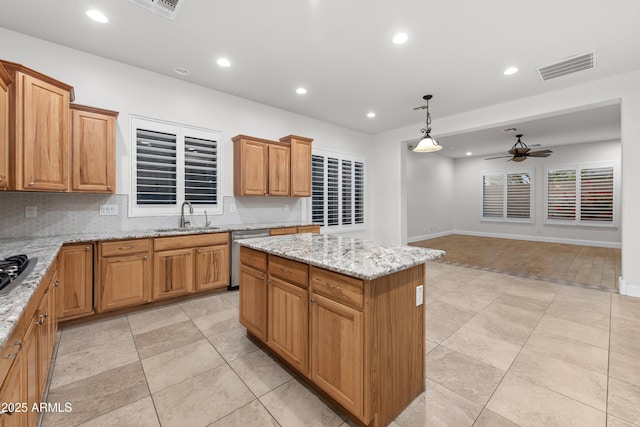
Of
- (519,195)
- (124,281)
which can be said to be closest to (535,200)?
(519,195)

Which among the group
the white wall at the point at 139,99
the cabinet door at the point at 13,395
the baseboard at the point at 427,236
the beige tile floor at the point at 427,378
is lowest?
the beige tile floor at the point at 427,378

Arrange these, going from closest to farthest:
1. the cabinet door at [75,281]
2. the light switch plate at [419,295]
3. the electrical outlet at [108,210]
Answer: the light switch plate at [419,295] → the cabinet door at [75,281] → the electrical outlet at [108,210]

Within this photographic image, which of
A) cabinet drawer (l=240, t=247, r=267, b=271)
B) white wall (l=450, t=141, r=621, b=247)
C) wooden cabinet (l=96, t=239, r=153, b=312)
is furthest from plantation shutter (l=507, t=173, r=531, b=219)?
wooden cabinet (l=96, t=239, r=153, b=312)

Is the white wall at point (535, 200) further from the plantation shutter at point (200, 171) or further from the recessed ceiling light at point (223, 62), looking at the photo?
the recessed ceiling light at point (223, 62)

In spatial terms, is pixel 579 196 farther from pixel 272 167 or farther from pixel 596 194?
pixel 272 167

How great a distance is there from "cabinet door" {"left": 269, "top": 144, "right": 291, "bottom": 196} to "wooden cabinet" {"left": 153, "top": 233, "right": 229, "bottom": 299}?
4.11 ft

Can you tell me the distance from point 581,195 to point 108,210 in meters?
11.3

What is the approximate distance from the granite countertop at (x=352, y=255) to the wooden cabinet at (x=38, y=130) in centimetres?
206

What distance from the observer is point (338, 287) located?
1.56 metres

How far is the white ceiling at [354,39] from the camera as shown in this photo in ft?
8.02

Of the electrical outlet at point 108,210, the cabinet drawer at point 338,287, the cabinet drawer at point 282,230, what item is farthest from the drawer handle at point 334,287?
the electrical outlet at point 108,210

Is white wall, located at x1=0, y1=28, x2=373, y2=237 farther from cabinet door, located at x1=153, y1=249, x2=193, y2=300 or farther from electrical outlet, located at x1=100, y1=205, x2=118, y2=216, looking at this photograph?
cabinet door, located at x1=153, y1=249, x2=193, y2=300

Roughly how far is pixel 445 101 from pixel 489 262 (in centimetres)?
349

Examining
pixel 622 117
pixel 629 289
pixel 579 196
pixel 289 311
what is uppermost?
pixel 622 117
